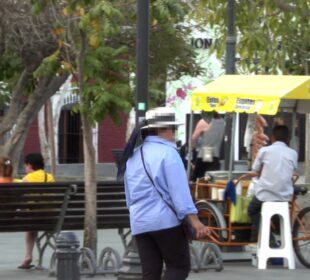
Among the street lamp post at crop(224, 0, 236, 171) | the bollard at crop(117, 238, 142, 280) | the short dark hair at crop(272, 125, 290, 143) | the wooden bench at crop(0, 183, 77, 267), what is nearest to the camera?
the bollard at crop(117, 238, 142, 280)

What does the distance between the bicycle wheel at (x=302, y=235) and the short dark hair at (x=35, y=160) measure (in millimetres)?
3038

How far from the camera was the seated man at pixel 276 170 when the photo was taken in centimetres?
1280

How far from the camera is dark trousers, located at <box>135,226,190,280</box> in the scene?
8.45 meters

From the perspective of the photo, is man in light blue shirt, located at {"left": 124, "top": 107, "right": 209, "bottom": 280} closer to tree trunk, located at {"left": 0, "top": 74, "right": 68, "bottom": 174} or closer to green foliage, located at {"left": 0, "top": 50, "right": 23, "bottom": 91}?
green foliage, located at {"left": 0, "top": 50, "right": 23, "bottom": 91}

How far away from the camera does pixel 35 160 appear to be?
44.0 ft

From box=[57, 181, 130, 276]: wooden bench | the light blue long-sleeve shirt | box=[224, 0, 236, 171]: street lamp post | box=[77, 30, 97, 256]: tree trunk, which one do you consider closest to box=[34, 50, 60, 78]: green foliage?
box=[77, 30, 97, 256]: tree trunk

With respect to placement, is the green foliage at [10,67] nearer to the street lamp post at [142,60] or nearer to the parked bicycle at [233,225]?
the parked bicycle at [233,225]

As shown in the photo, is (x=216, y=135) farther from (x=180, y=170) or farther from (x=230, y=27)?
(x=180, y=170)

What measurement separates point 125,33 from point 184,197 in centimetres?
971

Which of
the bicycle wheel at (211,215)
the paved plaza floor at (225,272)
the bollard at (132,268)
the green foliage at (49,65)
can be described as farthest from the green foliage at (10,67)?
the bollard at (132,268)

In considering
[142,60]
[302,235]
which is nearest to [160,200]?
[142,60]

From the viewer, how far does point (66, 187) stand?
41.7ft

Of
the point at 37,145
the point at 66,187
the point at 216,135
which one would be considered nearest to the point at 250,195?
the point at 66,187

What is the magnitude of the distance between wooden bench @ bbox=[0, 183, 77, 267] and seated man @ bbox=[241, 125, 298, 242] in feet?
6.80
